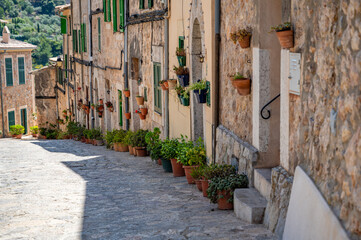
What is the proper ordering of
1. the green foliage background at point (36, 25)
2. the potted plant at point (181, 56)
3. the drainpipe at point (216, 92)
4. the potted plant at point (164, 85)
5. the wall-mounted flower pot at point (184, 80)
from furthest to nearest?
the green foliage background at point (36, 25), the potted plant at point (164, 85), the potted plant at point (181, 56), the wall-mounted flower pot at point (184, 80), the drainpipe at point (216, 92)

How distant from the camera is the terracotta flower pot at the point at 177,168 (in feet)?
30.9

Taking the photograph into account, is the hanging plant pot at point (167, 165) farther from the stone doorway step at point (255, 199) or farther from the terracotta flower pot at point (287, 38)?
the terracotta flower pot at point (287, 38)

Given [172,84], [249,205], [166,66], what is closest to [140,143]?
[166,66]

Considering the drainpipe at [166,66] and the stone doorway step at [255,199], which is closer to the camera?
the stone doorway step at [255,199]

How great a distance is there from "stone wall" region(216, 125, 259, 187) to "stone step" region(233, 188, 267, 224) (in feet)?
0.83

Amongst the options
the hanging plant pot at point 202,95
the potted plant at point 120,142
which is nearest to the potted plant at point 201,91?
the hanging plant pot at point 202,95

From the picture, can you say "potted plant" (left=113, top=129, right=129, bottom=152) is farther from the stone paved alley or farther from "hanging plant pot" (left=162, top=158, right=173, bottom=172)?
"hanging plant pot" (left=162, top=158, right=173, bottom=172)

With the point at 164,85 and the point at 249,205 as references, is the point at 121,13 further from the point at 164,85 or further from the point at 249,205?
the point at 249,205

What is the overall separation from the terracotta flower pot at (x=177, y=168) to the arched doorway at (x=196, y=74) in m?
0.55

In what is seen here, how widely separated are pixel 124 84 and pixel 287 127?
11000mm

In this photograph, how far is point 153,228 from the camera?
19.0ft

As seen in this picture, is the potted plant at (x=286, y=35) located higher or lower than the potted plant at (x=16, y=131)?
higher

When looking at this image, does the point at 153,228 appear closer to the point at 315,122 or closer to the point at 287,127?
the point at 287,127

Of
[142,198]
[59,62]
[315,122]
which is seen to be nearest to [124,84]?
[142,198]
